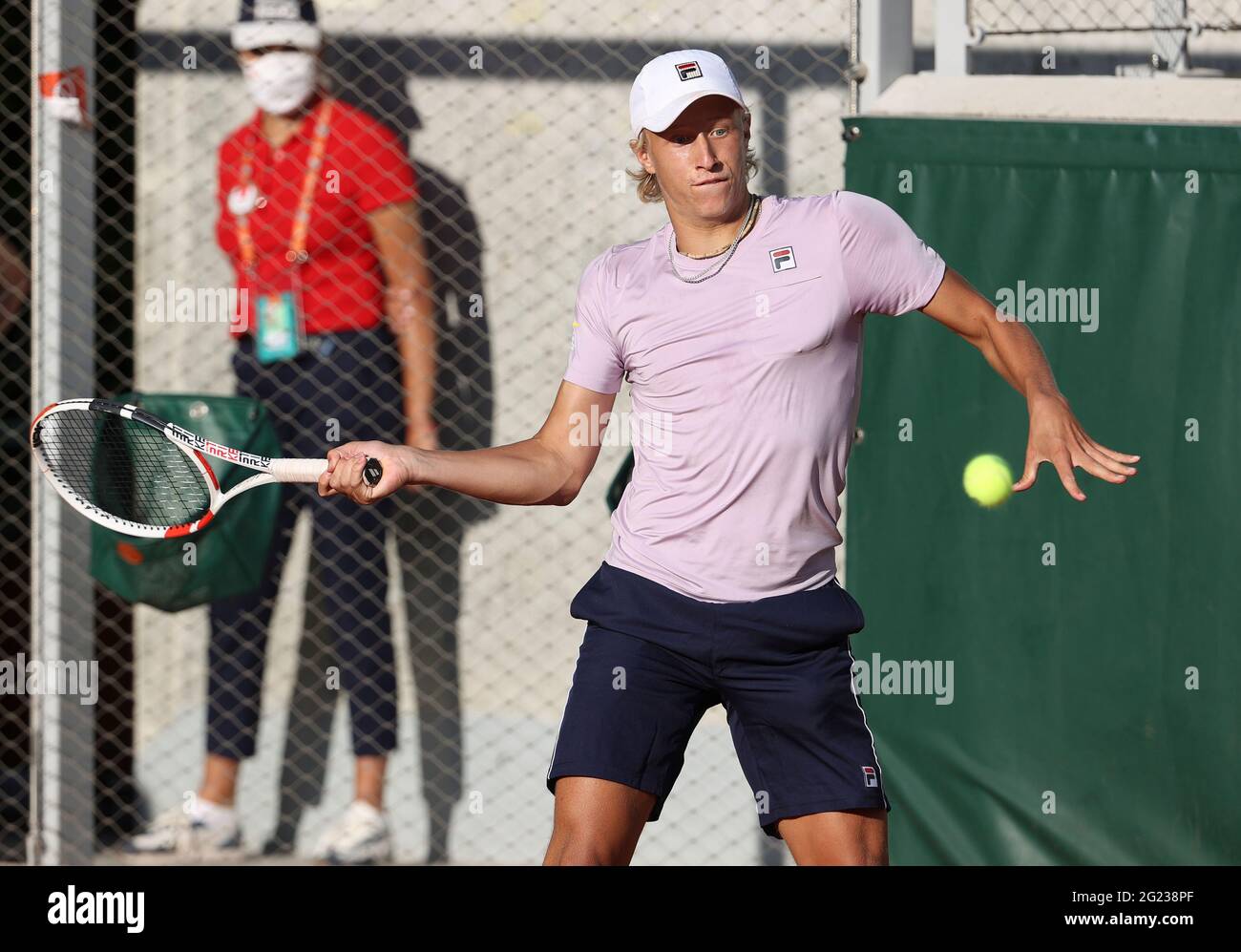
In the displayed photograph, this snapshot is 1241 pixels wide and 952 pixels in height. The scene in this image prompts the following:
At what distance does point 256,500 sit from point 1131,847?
271 cm

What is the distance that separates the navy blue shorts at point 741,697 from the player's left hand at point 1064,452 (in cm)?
46

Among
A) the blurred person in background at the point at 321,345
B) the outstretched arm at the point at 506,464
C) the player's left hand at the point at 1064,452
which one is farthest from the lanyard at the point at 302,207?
the player's left hand at the point at 1064,452

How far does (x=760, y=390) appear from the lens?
285 cm

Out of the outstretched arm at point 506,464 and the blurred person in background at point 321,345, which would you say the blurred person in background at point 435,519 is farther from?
the outstretched arm at point 506,464

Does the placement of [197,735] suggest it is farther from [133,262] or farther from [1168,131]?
[1168,131]

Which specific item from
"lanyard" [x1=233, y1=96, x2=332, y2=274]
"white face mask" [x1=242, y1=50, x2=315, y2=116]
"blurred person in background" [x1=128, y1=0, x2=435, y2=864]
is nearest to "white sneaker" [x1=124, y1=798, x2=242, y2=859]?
"blurred person in background" [x1=128, y1=0, x2=435, y2=864]

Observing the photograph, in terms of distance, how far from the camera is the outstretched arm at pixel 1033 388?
271cm

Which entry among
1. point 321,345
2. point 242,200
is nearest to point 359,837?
point 321,345

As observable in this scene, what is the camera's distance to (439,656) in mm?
5082

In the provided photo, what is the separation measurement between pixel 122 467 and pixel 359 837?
1.71 meters

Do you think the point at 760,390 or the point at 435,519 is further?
the point at 435,519

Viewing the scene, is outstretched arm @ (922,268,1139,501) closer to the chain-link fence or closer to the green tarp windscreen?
the green tarp windscreen

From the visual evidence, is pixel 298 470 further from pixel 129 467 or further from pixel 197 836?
pixel 197 836

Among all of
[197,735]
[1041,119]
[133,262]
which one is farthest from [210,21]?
[1041,119]
